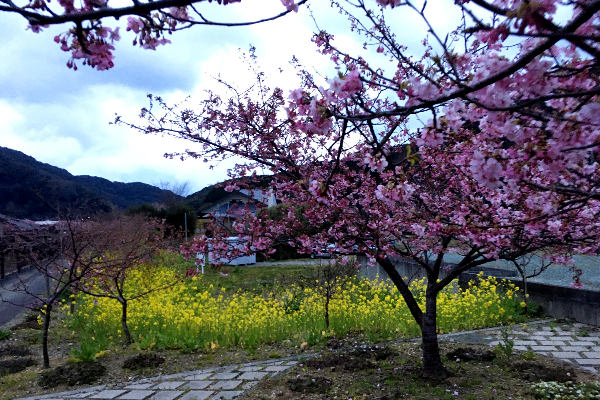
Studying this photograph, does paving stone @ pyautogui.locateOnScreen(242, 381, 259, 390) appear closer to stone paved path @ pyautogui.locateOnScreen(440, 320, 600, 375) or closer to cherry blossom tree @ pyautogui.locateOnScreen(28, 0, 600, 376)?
cherry blossom tree @ pyautogui.locateOnScreen(28, 0, 600, 376)

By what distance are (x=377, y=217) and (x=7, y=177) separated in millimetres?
40775

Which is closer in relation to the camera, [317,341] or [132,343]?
[317,341]

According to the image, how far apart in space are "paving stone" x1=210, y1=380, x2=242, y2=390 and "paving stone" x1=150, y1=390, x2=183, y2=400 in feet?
1.12

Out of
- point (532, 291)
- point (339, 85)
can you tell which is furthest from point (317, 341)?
point (339, 85)

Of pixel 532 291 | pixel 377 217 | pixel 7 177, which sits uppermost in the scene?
pixel 7 177

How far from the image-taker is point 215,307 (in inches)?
285

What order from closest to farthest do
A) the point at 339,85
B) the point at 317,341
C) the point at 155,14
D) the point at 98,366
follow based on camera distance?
the point at 155,14, the point at 339,85, the point at 98,366, the point at 317,341

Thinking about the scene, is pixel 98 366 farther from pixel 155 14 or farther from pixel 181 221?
pixel 181 221

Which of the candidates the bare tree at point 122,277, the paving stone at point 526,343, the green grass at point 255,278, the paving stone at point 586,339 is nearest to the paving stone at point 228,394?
the bare tree at point 122,277

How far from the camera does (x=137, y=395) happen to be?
410 cm

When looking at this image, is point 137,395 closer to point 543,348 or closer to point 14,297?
point 543,348

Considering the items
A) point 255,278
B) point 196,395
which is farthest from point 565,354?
point 255,278

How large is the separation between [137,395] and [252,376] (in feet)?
3.80

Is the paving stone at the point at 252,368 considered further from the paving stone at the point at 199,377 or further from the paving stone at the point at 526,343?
the paving stone at the point at 526,343
